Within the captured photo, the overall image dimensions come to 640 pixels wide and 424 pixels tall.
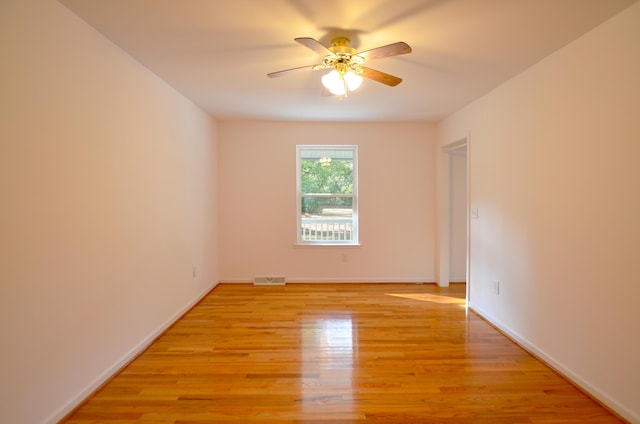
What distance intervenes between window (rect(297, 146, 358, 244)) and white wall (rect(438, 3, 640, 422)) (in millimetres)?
2090

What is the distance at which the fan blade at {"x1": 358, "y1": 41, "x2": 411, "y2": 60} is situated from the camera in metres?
1.87

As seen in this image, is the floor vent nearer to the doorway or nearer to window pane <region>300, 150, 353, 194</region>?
window pane <region>300, 150, 353, 194</region>

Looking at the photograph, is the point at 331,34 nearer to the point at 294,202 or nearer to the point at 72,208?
the point at 72,208

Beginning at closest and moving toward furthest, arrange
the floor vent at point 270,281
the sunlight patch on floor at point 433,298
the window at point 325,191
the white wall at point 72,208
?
the white wall at point 72,208
the sunlight patch on floor at point 433,298
the floor vent at point 270,281
the window at point 325,191

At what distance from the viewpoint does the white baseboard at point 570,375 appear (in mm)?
1884

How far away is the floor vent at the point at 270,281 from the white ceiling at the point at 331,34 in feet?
8.75

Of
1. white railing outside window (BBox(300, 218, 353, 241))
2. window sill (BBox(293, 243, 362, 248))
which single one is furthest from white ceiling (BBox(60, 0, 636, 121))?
window sill (BBox(293, 243, 362, 248))

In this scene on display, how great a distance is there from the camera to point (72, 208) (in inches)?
75.6

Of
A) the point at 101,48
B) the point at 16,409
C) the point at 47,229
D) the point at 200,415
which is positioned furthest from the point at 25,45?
the point at 200,415

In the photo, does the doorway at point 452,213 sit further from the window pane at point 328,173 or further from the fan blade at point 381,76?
the fan blade at point 381,76

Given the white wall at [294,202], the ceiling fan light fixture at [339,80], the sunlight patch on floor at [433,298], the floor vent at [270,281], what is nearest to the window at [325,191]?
the white wall at [294,202]

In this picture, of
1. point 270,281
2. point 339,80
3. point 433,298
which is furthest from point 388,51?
point 270,281

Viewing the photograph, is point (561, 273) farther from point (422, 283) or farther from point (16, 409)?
point (16, 409)

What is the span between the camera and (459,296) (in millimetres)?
4238
